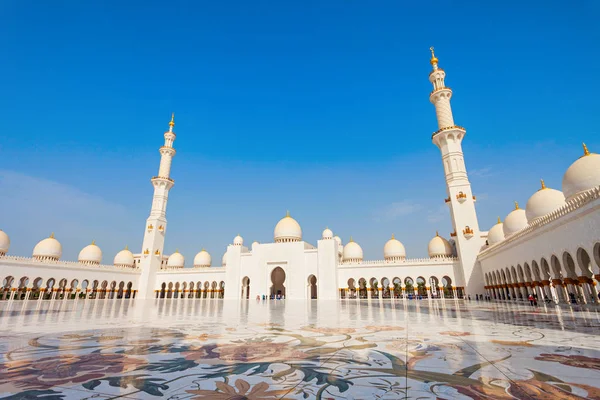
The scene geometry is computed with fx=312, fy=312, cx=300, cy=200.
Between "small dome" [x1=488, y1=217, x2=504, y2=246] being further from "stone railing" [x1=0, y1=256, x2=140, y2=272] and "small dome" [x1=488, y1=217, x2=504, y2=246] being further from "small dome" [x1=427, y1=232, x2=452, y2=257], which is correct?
"stone railing" [x1=0, y1=256, x2=140, y2=272]

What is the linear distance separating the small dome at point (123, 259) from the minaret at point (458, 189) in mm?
36515

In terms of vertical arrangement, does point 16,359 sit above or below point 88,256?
below

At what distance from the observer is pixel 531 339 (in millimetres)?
4094

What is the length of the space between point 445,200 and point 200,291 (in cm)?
2834

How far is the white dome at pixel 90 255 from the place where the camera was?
3484 centimetres

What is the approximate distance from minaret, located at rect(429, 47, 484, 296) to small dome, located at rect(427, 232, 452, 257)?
2.54 meters

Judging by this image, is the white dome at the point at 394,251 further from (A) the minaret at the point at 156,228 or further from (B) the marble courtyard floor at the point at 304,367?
(B) the marble courtyard floor at the point at 304,367

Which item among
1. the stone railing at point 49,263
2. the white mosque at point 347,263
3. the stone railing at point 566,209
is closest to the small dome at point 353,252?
the white mosque at point 347,263

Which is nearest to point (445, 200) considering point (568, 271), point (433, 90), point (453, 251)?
point (453, 251)

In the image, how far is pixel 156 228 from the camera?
35.2 m

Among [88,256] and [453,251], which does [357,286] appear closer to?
[453,251]

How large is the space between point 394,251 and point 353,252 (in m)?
4.52

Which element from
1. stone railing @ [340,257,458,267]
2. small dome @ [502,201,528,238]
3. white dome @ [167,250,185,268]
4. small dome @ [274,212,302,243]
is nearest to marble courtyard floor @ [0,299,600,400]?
small dome @ [502,201,528,238]

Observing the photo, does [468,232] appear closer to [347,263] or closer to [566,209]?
[347,263]
